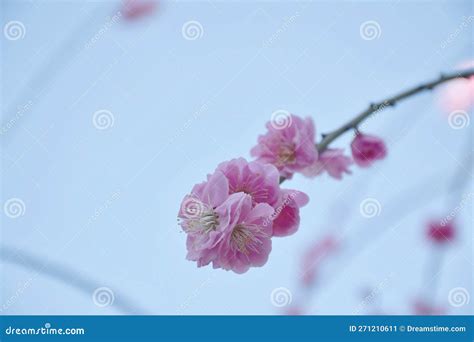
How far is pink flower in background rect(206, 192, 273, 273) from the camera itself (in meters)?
0.55

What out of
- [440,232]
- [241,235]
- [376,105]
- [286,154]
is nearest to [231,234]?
[241,235]

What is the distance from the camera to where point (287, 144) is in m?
0.72

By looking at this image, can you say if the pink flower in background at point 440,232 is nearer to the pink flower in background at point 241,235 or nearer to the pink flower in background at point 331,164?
the pink flower in background at point 331,164

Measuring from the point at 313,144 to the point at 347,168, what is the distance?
3.3 inches

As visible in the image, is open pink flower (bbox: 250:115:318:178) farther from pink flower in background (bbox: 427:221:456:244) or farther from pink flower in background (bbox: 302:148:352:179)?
pink flower in background (bbox: 427:221:456:244)

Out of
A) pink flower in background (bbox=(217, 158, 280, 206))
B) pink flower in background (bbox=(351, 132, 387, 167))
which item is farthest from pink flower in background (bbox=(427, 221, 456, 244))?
pink flower in background (bbox=(217, 158, 280, 206))

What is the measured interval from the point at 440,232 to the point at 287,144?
1.95 feet

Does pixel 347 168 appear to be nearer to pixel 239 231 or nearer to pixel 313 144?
pixel 313 144

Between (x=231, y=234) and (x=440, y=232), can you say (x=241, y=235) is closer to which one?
(x=231, y=234)

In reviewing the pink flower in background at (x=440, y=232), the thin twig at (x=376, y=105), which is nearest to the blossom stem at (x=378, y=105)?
the thin twig at (x=376, y=105)

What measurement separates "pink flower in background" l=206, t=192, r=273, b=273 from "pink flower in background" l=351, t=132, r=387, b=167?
244 mm

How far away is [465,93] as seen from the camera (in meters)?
0.99

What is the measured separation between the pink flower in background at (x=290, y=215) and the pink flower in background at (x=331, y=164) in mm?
104
